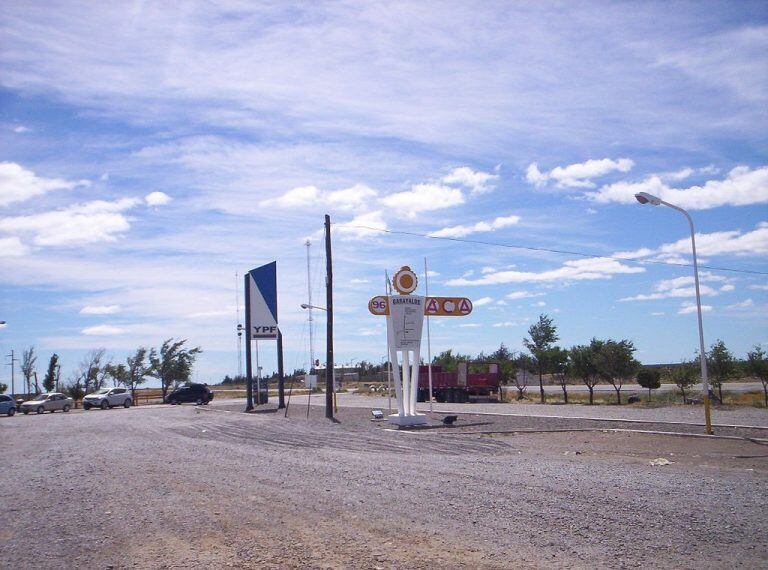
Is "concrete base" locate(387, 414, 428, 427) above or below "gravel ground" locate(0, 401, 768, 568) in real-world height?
below

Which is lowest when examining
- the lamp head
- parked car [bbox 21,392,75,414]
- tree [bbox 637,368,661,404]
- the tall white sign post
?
parked car [bbox 21,392,75,414]

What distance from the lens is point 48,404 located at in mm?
55062

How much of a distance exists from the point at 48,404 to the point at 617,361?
41.5 meters

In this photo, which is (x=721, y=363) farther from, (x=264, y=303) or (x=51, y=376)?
(x=51, y=376)

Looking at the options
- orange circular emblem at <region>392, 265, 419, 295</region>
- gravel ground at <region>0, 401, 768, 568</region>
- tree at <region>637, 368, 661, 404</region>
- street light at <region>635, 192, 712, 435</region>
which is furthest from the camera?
tree at <region>637, 368, 661, 404</region>

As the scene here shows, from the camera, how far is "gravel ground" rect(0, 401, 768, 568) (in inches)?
307

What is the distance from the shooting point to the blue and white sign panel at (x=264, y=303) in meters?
44.0

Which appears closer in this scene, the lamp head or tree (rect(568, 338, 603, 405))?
the lamp head

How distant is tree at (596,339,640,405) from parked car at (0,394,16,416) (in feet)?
131

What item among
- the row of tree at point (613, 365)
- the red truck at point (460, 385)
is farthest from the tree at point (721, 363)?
the red truck at point (460, 385)

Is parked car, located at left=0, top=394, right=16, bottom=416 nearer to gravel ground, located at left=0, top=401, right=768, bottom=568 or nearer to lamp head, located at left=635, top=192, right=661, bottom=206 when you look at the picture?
gravel ground, located at left=0, top=401, right=768, bottom=568

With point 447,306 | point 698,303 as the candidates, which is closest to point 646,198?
point 698,303

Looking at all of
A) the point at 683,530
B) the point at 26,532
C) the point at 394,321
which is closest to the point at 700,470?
the point at 683,530

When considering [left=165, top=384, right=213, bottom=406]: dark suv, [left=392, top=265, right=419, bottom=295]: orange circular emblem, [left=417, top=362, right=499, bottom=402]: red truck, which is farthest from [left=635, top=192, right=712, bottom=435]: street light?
[left=165, top=384, right=213, bottom=406]: dark suv
